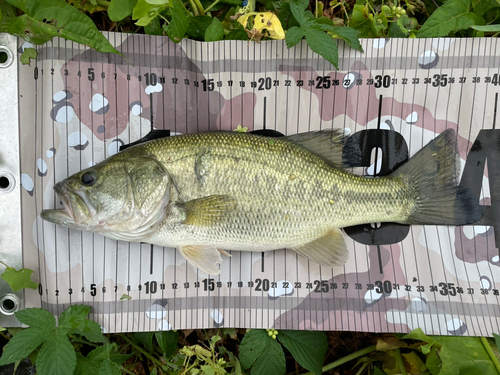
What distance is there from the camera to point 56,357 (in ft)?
5.61

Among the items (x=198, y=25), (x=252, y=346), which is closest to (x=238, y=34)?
(x=198, y=25)

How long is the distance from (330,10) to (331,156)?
99 centimetres

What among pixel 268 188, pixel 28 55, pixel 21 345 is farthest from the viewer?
pixel 28 55

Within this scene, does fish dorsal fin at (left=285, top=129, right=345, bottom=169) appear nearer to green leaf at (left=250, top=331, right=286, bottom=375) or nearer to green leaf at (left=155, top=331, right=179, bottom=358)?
green leaf at (left=250, top=331, right=286, bottom=375)

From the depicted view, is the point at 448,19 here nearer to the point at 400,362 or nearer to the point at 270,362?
the point at 400,362

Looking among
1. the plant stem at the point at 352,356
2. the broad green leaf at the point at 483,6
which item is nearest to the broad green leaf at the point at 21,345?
the plant stem at the point at 352,356

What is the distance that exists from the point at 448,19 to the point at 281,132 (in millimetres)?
1202

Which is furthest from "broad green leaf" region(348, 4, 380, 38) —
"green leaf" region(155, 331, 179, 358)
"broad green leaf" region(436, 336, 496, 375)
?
"green leaf" region(155, 331, 179, 358)

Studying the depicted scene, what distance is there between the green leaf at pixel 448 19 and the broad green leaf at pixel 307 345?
6.39 ft

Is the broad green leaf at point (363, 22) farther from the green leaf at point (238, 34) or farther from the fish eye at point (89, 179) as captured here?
the fish eye at point (89, 179)

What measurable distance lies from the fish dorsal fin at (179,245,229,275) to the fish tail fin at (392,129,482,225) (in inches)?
45.5

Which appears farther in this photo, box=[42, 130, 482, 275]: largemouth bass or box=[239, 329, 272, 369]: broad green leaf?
box=[239, 329, 272, 369]: broad green leaf

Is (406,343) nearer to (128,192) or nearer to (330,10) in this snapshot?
(128,192)

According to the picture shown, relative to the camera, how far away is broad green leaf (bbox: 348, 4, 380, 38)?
6.58ft
